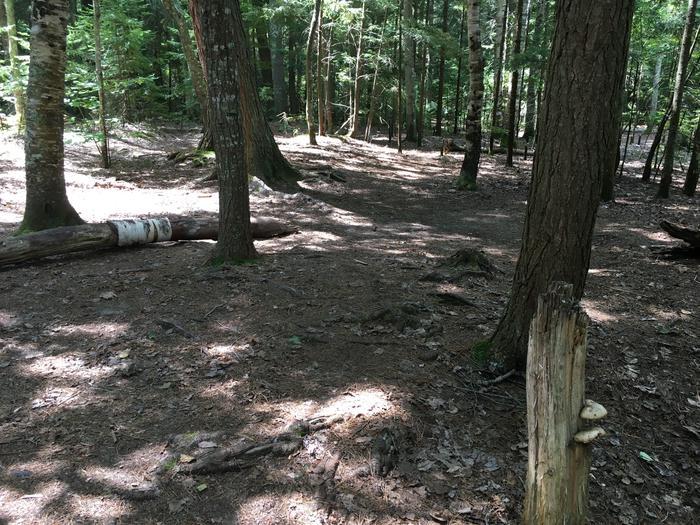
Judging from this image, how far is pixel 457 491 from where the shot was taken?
302cm

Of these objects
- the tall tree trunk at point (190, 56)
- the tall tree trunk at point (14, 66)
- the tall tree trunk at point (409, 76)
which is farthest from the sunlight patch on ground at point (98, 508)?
the tall tree trunk at point (409, 76)

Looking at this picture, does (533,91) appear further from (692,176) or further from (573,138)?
(573,138)

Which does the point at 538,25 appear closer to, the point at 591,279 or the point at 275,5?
the point at 275,5

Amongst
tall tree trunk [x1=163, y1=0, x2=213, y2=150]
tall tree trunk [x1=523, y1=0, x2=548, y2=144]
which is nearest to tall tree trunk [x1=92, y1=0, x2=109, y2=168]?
tall tree trunk [x1=163, y1=0, x2=213, y2=150]

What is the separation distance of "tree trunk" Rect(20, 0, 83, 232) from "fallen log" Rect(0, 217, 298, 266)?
25.5 inches

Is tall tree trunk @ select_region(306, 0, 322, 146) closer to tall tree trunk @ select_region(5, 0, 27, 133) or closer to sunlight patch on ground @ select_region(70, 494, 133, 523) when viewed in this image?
tall tree trunk @ select_region(5, 0, 27, 133)

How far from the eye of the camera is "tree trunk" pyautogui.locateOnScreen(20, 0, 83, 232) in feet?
21.4

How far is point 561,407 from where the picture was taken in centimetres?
232

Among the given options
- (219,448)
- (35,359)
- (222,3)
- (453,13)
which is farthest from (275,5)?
(453,13)

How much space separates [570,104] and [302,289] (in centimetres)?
351

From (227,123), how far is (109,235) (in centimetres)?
255

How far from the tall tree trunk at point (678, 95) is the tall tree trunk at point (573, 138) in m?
10.5

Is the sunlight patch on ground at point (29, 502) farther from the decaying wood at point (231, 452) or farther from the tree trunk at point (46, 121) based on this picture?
the tree trunk at point (46, 121)

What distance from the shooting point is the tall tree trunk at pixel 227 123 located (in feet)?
17.9
